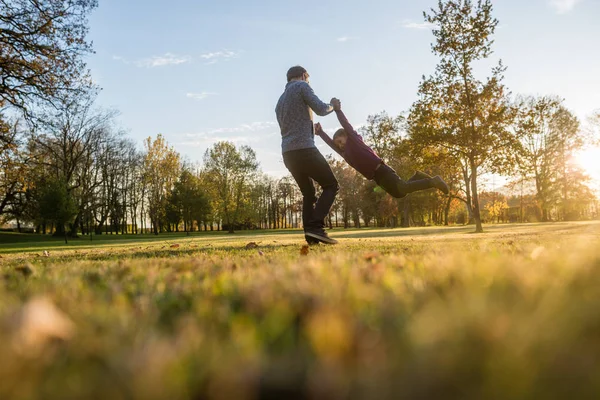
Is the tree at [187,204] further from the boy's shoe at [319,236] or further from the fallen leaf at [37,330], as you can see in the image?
the fallen leaf at [37,330]

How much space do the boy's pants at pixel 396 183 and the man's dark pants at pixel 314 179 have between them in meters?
0.88

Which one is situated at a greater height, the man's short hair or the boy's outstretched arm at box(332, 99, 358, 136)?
the man's short hair

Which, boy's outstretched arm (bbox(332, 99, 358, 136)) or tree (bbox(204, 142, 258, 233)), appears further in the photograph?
tree (bbox(204, 142, 258, 233))

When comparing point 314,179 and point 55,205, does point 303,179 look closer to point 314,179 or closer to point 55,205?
point 314,179

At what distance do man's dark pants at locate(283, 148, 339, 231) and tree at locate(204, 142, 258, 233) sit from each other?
47.1 metres

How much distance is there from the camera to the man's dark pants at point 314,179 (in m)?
6.98

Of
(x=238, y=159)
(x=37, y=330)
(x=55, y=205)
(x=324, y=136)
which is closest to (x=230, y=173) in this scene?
(x=238, y=159)

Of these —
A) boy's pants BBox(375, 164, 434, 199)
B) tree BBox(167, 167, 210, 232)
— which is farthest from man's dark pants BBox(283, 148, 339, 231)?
tree BBox(167, 167, 210, 232)

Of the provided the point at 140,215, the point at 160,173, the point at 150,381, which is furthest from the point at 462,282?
the point at 140,215

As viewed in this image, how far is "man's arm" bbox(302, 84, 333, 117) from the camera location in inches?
264

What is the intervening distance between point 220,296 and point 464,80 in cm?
2285

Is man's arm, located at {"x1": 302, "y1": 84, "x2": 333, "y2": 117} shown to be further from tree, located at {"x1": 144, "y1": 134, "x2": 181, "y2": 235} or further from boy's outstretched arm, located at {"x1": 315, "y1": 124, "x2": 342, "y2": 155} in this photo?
tree, located at {"x1": 144, "y1": 134, "x2": 181, "y2": 235}

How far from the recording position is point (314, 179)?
715cm

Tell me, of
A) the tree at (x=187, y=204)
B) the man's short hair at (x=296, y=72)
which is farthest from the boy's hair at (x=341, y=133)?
the tree at (x=187, y=204)
